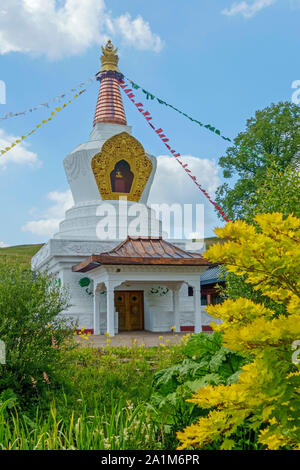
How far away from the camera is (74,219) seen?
69.5ft

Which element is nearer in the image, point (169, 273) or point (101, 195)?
point (169, 273)

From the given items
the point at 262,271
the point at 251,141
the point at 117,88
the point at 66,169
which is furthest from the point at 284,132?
the point at 262,271

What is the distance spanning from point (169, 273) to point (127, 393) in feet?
30.9

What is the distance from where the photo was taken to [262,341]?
2.90m

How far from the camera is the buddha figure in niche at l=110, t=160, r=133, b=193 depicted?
21.8m

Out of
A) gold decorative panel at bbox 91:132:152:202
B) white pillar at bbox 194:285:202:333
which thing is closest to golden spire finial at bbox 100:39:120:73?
gold decorative panel at bbox 91:132:152:202

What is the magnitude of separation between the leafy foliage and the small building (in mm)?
10982

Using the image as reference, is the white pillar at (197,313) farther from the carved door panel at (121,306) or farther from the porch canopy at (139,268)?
the carved door panel at (121,306)

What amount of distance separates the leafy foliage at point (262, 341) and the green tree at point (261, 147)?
21465 millimetres

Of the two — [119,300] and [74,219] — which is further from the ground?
[74,219]

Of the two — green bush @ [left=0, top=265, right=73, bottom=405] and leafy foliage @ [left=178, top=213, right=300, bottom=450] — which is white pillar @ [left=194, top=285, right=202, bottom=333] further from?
leafy foliage @ [left=178, top=213, right=300, bottom=450]

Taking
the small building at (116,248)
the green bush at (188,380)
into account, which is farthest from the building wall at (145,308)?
the green bush at (188,380)

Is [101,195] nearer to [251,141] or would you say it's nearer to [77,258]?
[77,258]

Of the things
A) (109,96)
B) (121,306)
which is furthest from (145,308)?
(109,96)
